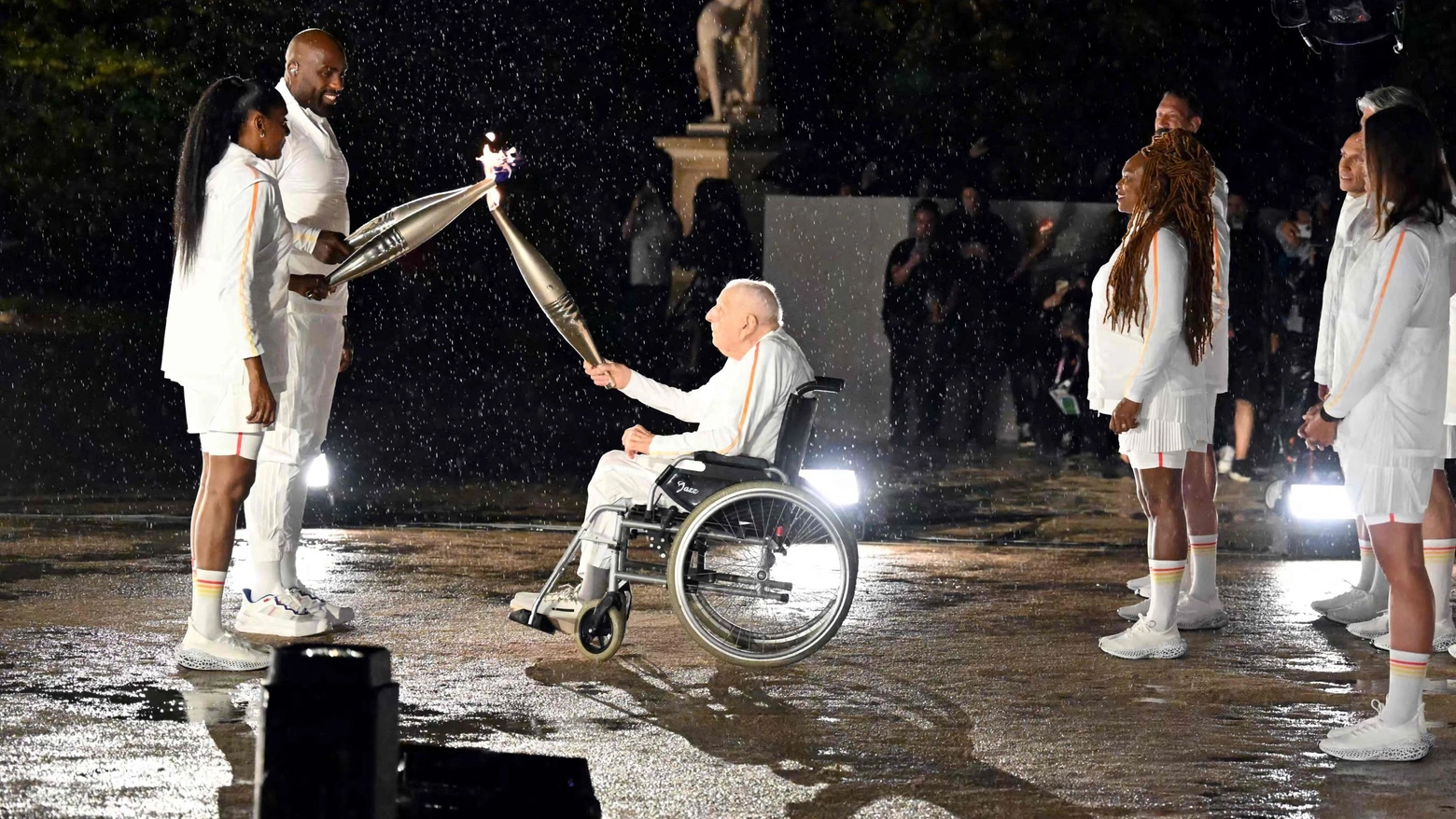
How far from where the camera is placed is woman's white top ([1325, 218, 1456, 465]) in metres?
6.44

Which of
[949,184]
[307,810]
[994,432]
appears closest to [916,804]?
[307,810]

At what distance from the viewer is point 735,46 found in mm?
Result: 18672

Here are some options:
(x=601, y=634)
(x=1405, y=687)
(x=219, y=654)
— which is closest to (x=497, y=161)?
(x=601, y=634)

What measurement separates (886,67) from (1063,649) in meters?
21.1

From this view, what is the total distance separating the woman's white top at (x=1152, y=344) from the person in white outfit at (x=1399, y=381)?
1290 mm

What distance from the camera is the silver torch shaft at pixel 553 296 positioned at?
8.16 m

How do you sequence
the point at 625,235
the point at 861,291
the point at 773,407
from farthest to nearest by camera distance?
the point at 625,235 < the point at 861,291 < the point at 773,407

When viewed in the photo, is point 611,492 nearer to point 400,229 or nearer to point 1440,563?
point 400,229

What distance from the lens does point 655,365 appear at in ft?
62.7

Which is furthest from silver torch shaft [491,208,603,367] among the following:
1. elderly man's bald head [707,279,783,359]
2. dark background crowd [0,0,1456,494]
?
dark background crowd [0,0,1456,494]

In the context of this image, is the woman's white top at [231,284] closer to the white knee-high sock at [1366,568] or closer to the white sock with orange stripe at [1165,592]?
the white sock with orange stripe at [1165,592]

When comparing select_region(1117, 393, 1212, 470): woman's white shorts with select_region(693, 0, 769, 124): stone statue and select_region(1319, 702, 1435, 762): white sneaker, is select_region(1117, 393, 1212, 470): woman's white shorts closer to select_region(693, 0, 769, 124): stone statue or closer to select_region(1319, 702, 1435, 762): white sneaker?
select_region(1319, 702, 1435, 762): white sneaker

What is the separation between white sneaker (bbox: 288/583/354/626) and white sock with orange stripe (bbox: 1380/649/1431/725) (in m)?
4.05

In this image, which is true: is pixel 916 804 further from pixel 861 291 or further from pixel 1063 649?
pixel 861 291
